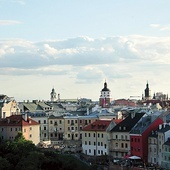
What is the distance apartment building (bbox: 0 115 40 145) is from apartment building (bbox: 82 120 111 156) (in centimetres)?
855

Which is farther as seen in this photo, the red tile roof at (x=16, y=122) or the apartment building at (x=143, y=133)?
the red tile roof at (x=16, y=122)

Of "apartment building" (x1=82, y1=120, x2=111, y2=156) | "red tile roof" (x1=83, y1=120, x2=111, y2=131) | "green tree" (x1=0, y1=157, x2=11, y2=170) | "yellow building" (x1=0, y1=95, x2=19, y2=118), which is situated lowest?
"green tree" (x1=0, y1=157, x2=11, y2=170)

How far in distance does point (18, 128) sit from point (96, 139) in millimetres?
12698

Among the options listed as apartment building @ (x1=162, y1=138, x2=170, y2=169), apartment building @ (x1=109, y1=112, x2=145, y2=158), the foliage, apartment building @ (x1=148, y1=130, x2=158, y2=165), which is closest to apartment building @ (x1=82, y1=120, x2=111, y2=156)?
apartment building @ (x1=109, y1=112, x2=145, y2=158)

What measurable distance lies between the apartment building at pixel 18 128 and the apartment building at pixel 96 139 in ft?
28.1

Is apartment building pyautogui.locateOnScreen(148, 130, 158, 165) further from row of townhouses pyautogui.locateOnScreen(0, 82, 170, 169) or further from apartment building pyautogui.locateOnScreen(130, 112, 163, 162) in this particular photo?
apartment building pyautogui.locateOnScreen(130, 112, 163, 162)

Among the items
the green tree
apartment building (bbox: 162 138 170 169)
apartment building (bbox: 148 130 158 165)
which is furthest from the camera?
apartment building (bbox: 148 130 158 165)

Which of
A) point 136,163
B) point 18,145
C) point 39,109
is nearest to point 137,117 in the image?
point 136,163

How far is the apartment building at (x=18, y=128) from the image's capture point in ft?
277

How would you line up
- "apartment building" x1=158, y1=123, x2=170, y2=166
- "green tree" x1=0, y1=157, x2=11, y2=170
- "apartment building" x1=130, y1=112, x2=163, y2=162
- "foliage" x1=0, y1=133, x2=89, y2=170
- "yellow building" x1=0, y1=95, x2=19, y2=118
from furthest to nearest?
"yellow building" x1=0, y1=95, x2=19, y2=118 → "apartment building" x1=130, y1=112, x2=163, y2=162 → "apartment building" x1=158, y1=123, x2=170, y2=166 → "foliage" x1=0, y1=133, x2=89, y2=170 → "green tree" x1=0, y1=157, x2=11, y2=170

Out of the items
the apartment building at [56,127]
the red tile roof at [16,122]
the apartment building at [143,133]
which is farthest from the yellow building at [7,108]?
the apartment building at [143,133]

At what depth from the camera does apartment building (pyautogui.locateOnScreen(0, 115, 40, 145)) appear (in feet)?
277

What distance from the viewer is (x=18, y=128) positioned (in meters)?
84.4

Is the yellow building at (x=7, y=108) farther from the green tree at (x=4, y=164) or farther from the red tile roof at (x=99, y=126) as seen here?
the green tree at (x=4, y=164)
